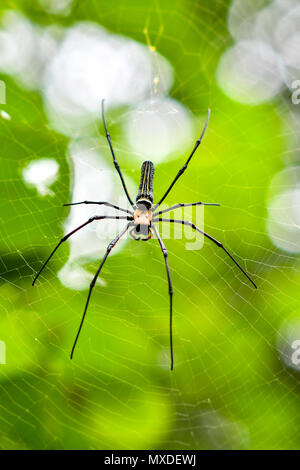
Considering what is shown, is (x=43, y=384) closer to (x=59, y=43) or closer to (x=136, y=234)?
(x=136, y=234)

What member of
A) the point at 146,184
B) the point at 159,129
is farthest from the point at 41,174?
the point at 159,129

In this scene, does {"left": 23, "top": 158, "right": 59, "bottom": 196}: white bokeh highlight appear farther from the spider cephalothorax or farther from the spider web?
the spider cephalothorax

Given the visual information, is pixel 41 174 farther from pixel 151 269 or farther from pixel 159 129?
pixel 159 129

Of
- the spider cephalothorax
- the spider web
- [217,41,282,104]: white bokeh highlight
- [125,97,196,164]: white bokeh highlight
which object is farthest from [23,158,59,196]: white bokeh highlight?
[217,41,282,104]: white bokeh highlight

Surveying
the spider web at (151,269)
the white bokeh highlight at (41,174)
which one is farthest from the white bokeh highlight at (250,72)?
the white bokeh highlight at (41,174)

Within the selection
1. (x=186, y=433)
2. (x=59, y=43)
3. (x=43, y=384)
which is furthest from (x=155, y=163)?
(x=186, y=433)
